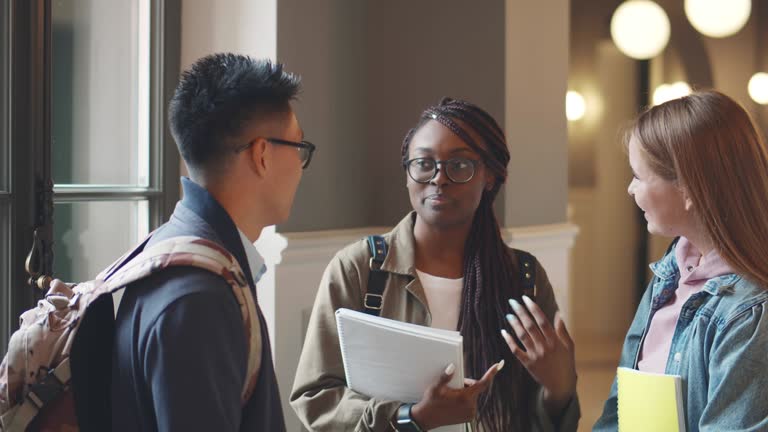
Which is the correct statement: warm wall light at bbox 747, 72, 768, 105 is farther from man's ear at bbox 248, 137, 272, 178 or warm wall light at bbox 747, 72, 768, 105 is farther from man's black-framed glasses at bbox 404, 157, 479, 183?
man's ear at bbox 248, 137, 272, 178

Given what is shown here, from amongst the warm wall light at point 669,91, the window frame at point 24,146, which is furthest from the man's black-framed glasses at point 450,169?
the warm wall light at point 669,91

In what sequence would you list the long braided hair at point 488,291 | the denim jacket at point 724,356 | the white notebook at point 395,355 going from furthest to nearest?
the long braided hair at point 488,291 < the white notebook at point 395,355 < the denim jacket at point 724,356

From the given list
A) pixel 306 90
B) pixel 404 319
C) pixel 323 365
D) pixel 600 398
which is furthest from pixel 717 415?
pixel 600 398

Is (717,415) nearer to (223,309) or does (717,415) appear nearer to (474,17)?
(223,309)

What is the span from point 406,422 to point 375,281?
1.24 feet

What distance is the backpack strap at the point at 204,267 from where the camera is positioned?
1109mm

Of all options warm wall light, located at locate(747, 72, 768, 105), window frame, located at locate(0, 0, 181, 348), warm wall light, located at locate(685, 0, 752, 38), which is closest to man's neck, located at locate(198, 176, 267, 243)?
window frame, located at locate(0, 0, 181, 348)

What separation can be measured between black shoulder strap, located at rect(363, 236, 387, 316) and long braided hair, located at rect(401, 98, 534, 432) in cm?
20

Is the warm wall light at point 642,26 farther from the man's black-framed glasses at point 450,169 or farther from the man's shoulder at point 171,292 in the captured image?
the man's shoulder at point 171,292

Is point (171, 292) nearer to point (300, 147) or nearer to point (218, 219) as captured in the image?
point (218, 219)

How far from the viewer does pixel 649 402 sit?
5.30 feet

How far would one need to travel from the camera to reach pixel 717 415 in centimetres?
149

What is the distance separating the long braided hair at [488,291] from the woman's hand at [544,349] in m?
0.10

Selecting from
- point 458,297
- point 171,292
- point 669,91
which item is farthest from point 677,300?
point 669,91
